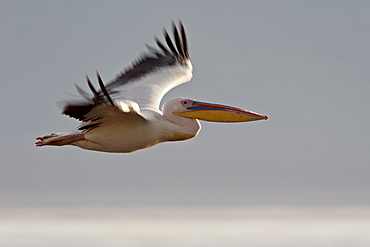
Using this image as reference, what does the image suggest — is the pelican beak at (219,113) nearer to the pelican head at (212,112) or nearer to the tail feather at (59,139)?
the pelican head at (212,112)

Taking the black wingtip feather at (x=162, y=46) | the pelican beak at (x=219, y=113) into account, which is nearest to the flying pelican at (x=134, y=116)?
the pelican beak at (x=219, y=113)

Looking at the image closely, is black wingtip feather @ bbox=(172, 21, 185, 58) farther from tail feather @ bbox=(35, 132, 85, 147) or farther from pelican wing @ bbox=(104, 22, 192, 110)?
tail feather @ bbox=(35, 132, 85, 147)

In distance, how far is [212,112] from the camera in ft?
37.1

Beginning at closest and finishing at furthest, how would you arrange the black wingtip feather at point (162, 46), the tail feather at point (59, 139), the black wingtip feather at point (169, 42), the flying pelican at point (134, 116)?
1. the flying pelican at point (134, 116)
2. the tail feather at point (59, 139)
3. the black wingtip feather at point (169, 42)
4. the black wingtip feather at point (162, 46)

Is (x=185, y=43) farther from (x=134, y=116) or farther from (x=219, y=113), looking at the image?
(x=134, y=116)

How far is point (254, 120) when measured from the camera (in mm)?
11266

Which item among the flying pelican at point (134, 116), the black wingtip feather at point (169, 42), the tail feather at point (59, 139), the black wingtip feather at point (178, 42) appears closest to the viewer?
the flying pelican at point (134, 116)

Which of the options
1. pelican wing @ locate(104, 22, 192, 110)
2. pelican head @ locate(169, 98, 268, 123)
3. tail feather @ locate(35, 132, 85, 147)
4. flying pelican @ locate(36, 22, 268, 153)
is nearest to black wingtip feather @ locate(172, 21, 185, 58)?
pelican wing @ locate(104, 22, 192, 110)

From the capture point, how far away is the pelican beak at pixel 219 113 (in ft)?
36.7

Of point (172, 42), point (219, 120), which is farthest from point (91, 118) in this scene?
point (172, 42)

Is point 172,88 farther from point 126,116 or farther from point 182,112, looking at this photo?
point 126,116

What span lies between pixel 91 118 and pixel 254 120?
2909mm

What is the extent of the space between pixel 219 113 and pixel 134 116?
5.80 ft

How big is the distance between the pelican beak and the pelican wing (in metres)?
1.11
